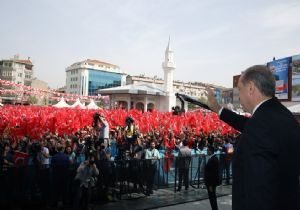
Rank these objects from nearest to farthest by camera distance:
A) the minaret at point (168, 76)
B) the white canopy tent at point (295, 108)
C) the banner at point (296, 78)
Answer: the white canopy tent at point (295, 108) < the banner at point (296, 78) < the minaret at point (168, 76)

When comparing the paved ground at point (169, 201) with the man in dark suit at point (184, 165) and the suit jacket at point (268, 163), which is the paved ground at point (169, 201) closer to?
the man in dark suit at point (184, 165)

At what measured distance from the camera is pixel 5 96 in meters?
95.6

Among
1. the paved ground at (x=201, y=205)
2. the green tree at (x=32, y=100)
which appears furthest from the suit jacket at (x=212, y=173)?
the green tree at (x=32, y=100)

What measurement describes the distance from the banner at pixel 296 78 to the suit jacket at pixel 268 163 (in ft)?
113

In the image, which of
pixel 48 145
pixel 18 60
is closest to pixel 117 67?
pixel 18 60

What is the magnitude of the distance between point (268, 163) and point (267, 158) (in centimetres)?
3

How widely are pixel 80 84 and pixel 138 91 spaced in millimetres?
69607

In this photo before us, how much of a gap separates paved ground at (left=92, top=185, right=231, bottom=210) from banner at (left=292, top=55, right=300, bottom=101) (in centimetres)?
2585

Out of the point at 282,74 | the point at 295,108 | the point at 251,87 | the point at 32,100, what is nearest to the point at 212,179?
the point at 251,87

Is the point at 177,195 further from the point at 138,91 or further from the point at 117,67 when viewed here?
the point at 117,67

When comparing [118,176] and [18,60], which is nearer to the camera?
[118,176]

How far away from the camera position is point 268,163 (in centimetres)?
170

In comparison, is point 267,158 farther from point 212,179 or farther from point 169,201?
point 169,201

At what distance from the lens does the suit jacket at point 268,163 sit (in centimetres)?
169
